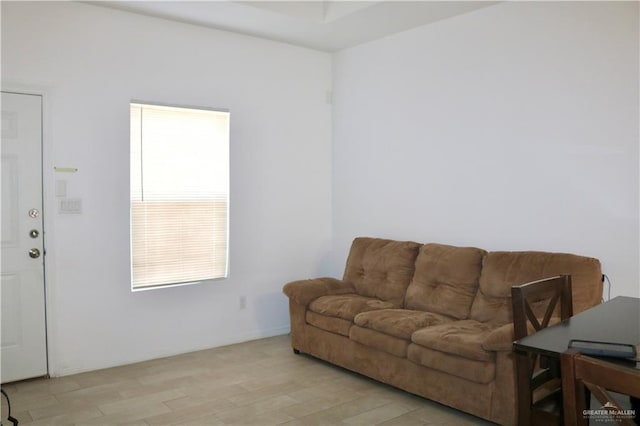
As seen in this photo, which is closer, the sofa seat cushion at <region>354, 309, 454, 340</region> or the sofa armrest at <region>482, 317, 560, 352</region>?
the sofa armrest at <region>482, 317, 560, 352</region>

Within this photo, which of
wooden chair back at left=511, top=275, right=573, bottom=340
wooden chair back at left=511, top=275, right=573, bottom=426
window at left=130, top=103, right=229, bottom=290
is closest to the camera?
wooden chair back at left=511, top=275, right=573, bottom=426

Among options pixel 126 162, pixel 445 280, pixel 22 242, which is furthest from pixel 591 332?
pixel 22 242

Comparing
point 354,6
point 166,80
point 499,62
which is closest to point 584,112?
point 499,62

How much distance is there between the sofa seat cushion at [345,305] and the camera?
394 centimetres

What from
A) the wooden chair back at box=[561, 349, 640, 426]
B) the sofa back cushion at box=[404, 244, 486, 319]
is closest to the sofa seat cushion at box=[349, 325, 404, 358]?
the sofa back cushion at box=[404, 244, 486, 319]

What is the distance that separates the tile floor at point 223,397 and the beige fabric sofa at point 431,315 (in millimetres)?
134

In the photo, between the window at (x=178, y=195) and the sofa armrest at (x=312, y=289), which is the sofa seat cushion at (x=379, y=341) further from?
the window at (x=178, y=195)

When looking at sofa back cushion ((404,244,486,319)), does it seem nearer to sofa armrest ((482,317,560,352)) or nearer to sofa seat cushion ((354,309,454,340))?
sofa seat cushion ((354,309,454,340))

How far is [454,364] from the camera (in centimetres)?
315

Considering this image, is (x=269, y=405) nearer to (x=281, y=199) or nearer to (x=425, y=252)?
(x=425, y=252)

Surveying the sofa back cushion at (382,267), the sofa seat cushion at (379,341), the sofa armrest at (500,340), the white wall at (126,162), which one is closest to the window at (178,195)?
the white wall at (126,162)

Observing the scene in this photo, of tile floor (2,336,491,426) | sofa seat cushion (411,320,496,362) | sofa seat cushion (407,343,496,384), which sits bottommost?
tile floor (2,336,491,426)

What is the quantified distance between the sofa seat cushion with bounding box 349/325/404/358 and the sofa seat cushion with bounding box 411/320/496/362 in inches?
5.2

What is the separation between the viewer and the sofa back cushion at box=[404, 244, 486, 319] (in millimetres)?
3740
